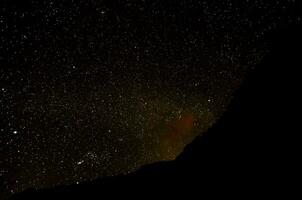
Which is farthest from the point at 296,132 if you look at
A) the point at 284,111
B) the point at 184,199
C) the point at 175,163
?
the point at 175,163

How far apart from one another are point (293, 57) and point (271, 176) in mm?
2399

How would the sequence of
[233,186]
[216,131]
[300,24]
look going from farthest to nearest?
[216,131] < [300,24] < [233,186]

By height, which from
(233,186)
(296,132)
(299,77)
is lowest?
(233,186)

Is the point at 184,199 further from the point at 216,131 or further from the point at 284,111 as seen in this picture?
the point at 284,111

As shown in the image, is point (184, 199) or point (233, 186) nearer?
point (233, 186)

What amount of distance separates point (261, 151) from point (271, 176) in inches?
20.5

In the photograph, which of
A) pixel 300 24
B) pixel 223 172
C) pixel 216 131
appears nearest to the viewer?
pixel 223 172

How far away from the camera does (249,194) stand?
4.91m

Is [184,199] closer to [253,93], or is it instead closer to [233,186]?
[233,186]

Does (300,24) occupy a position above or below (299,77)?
above

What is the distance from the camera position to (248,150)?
5.50 metres

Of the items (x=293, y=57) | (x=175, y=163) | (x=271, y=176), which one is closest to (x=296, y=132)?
(x=271, y=176)

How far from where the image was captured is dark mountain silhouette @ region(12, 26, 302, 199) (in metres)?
4.96

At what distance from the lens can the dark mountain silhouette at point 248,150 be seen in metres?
4.96
